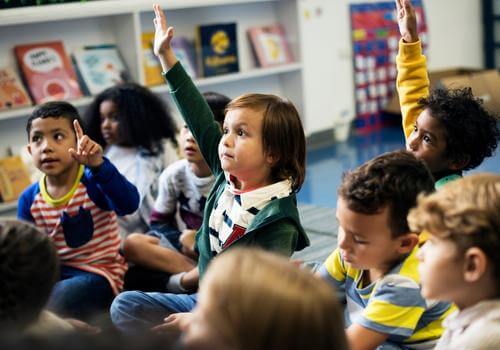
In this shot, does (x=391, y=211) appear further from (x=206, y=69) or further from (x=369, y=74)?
(x=369, y=74)

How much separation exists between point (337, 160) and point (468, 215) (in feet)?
11.6

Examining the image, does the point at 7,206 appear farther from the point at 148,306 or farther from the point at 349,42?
the point at 349,42

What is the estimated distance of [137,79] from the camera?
398cm

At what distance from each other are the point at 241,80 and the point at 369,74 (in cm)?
121

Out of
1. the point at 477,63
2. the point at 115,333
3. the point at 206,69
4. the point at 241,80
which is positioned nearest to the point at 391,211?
the point at 115,333

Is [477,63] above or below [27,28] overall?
below

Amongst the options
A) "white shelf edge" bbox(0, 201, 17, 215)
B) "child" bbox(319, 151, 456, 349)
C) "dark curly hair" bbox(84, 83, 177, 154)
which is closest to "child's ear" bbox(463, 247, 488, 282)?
"child" bbox(319, 151, 456, 349)

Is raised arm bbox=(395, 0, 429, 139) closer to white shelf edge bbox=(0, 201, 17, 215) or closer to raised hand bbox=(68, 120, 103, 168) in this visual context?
raised hand bbox=(68, 120, 103, 168)

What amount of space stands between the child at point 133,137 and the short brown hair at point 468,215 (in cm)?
166

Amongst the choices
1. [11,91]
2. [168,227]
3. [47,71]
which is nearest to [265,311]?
[168,227]

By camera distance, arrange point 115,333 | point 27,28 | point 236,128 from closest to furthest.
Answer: point 115,333
point 236,128
point 27,28

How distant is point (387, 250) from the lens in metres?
1.36

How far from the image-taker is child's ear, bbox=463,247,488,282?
1078mm

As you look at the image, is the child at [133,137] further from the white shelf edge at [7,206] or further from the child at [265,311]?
the child at [265,311]
